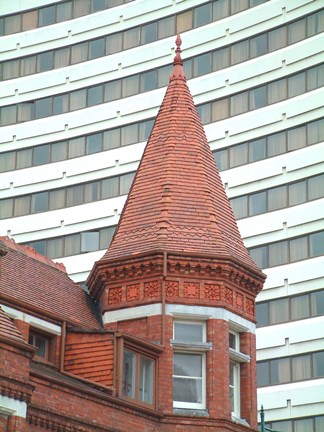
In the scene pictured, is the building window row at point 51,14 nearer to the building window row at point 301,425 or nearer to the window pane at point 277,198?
the window pane at point 277,198

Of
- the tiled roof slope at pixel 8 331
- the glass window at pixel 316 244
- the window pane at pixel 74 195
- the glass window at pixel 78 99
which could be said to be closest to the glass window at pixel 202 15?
the glass window at pixel 78 99

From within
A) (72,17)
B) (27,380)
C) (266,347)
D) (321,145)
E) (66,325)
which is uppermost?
(72,17)

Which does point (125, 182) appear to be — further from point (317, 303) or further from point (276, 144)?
point (317, 303)

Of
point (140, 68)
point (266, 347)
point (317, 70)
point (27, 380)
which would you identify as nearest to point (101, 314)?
point (27, 380)

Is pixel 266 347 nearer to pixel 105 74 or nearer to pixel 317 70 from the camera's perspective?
pixel 317 70

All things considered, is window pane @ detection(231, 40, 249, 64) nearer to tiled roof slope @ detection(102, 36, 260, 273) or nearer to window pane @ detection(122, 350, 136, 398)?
tiled roof slope @ detection(102, 36, 260, 273)

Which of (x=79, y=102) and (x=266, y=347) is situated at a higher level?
(x=79, y=102)

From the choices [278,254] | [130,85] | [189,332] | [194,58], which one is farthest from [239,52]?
[189,332]

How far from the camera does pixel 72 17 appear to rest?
259 ft

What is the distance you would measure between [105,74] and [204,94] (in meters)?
7.40

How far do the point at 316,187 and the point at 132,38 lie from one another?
17179 mm

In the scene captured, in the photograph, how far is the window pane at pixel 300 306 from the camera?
212ft

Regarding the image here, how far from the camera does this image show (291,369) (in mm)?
63812

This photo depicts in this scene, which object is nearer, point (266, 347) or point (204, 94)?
point (266, 347)
